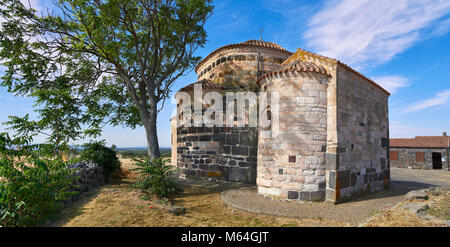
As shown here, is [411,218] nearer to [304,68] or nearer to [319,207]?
[319,207]

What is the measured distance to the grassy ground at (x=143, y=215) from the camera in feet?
15.0

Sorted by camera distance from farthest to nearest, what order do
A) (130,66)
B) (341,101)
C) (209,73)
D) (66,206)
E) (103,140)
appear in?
(209,73), (130,66), (103,140), (341,101), (66,206)

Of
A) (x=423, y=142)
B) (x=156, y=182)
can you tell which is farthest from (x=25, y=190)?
(x=423, y=142)

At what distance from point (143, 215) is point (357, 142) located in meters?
7.35

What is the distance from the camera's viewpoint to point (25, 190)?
174 inches

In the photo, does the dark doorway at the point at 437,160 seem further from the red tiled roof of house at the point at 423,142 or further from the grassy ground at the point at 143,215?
the grassy ground at the point at 143,215

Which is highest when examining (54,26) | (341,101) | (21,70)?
(54,26)

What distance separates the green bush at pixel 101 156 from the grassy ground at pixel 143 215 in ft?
10.1

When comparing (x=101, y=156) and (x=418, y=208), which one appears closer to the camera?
(x=418, y=208)

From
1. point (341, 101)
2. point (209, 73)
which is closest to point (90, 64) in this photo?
point (209, 73)

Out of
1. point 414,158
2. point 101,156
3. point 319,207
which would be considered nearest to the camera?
point 319,207

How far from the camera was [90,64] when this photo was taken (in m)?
11.9

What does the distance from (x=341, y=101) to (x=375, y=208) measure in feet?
10.9
